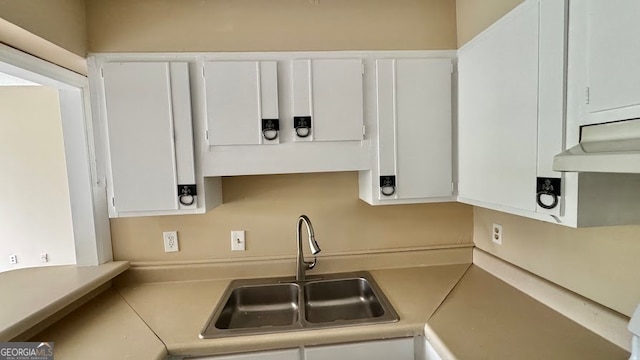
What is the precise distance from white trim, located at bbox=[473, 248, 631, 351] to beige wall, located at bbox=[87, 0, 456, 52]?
127 centimetres

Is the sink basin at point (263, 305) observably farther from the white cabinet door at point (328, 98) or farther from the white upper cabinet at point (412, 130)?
the white cabinet door at point (328, 98)

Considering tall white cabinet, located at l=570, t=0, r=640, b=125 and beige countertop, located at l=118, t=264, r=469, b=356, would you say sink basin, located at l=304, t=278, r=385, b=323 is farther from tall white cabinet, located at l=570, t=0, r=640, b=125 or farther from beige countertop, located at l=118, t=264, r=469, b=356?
tall white cabinet, located at l=570, t=0, r=640, b=125

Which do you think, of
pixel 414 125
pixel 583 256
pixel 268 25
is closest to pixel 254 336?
pixel 414 125

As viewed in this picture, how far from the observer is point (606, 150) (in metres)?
0.67

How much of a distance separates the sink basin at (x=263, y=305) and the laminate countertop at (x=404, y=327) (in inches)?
5.5

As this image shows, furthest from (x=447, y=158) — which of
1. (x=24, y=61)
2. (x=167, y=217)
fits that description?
(x=24, y=61)

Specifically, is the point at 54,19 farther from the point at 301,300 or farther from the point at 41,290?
the point at 301,300

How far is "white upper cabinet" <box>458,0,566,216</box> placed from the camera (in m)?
0.87

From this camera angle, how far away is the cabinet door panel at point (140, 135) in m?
1.38

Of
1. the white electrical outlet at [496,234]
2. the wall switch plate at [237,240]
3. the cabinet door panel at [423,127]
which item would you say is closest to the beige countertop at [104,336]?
the wall switch plate at [237,240]

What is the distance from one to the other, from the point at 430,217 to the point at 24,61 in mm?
2149

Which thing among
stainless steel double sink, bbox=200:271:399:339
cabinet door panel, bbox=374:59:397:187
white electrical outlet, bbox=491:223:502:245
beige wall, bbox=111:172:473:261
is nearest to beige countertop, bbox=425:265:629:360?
white electrical outlet, bbox=491:223:502:245

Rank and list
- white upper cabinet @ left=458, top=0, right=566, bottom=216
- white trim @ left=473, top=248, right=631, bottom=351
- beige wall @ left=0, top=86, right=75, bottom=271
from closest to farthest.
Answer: white upper cabinet @ left=458, top=0, right=566, bottom=216 < white trim @ left=473, top=248, right=631, bottom=351 < beige wall @ left=0, top=86, right=75, bottom=271

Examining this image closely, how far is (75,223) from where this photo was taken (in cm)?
156
